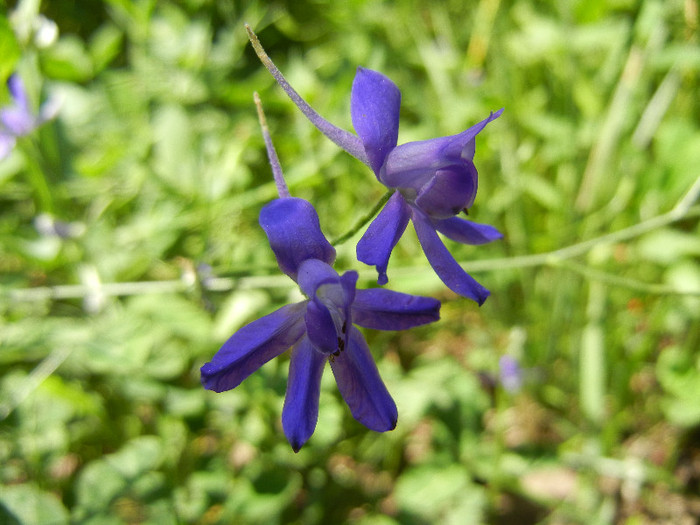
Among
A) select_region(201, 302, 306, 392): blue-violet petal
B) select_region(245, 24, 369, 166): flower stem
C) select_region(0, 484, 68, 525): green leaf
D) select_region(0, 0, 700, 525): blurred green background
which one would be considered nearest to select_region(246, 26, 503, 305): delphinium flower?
select_region(245, 24, 369, 166): flower stem

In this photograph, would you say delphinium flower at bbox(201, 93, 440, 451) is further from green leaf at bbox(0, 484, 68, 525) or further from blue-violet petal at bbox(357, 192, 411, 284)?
green leaf at bbox(0, 484, 68, 525)

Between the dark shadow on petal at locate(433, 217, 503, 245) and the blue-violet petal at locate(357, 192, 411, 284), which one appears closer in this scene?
the blue-violet petal at locate(357, 192, 411, 284)

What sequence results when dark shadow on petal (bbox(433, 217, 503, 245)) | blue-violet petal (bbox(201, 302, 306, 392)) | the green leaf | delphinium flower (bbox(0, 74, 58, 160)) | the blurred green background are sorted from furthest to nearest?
delphinium flower (bbox(0, 74, 58, 160)) → the blurred green background → the green leaf → dark shadow on petal (bbox(433, 217, 503, 245)) → blue-violet petal (bbox(201, 302, 306, 392))

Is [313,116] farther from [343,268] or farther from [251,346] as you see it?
[343,268]

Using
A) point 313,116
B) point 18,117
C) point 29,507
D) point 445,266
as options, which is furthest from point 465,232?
point 18,117

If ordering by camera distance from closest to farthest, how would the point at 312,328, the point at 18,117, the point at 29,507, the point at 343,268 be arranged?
1. the point at 312,328
2. the point at 29,507
3. the point at 343,268
4. the point at 18,117

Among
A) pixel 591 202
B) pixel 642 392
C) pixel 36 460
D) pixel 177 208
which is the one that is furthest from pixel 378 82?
pixel 642 392
